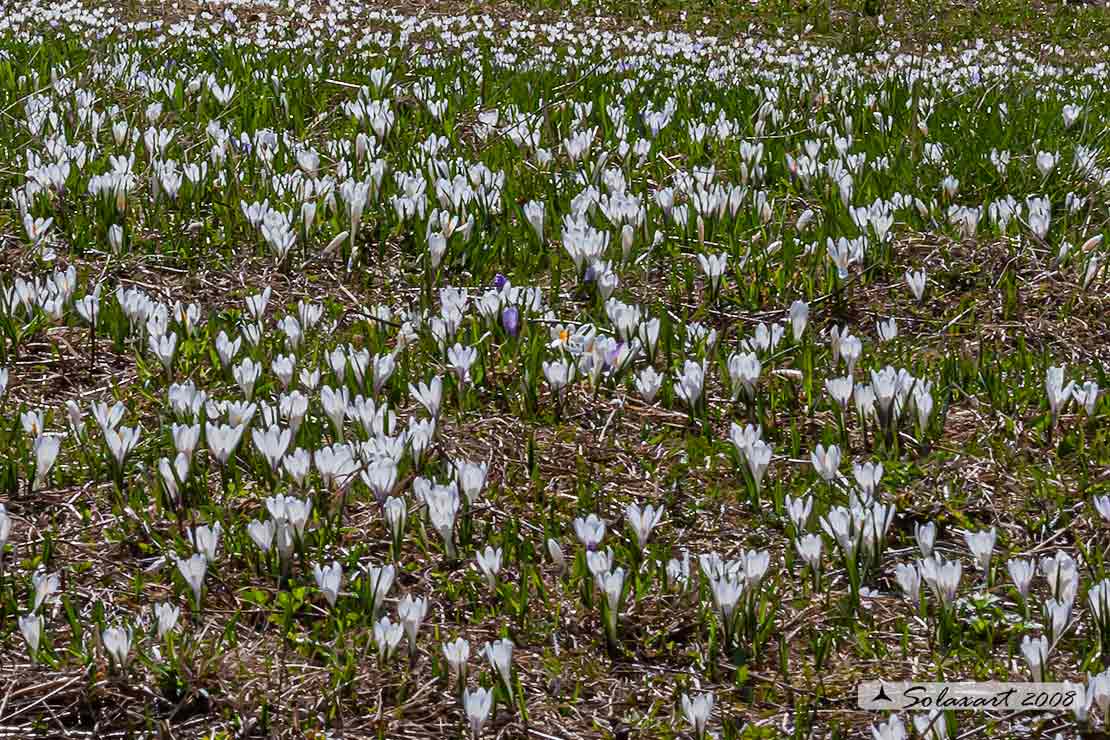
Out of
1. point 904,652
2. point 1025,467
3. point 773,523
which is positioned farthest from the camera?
point 1025,467

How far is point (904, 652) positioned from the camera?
9.34 ft

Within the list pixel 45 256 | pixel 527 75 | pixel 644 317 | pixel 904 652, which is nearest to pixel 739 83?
pixel 527 75

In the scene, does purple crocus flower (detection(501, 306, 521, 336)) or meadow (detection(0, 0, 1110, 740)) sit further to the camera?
purple crocus flower (detection(501, 306, 521, 336))

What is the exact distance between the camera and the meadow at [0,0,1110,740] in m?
2.75

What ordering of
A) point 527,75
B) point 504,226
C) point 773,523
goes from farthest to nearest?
point 527,75 → point 504,226 → point 773,523

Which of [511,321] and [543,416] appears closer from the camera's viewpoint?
[543,416]

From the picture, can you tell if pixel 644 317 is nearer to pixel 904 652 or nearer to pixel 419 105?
pixel 904 652

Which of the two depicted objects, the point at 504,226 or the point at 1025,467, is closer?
the point at 1025,467

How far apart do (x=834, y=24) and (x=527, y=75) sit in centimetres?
855

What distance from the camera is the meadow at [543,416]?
2.75 m

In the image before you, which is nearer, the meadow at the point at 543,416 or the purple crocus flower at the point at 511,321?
the meadow at the point at 543,416

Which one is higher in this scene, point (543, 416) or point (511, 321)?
point (511, 321)

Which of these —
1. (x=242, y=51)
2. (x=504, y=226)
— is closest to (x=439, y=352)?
(x=504, y=226)

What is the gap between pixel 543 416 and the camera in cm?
392
